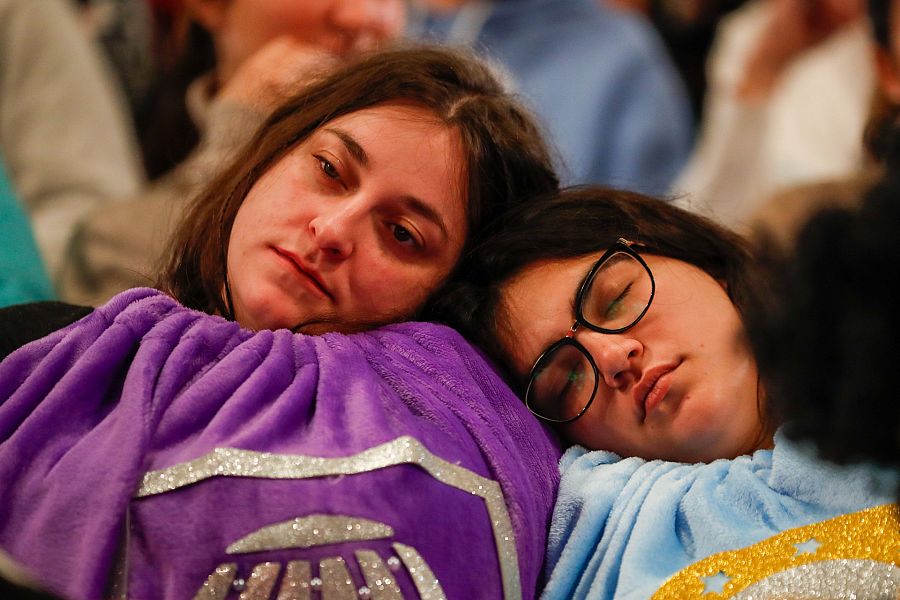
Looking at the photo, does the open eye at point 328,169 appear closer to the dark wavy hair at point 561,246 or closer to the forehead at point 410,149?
the forehead at point 410,149

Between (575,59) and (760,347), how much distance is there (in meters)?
1.82

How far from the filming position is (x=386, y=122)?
1028 millimetres

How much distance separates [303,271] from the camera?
96 cm

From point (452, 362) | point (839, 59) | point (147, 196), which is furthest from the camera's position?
point (839, 59)

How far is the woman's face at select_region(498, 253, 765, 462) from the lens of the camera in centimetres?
93

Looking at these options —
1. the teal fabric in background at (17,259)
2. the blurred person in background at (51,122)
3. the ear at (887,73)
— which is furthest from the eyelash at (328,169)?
the ear at (887,73)

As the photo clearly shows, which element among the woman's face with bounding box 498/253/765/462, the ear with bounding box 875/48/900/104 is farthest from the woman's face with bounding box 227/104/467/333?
the ear with bounding box 875/48/900/104

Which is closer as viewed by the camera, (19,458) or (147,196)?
(19,458)

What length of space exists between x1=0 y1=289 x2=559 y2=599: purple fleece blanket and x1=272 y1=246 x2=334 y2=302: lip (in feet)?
0.28

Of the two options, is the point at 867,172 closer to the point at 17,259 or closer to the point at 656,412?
the point at 656,412

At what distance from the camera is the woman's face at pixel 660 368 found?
3.06 ft

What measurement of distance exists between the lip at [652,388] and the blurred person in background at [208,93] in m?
0.53

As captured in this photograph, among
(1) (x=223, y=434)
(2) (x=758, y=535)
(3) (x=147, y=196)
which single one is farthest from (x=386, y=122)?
(3) (x=147, y=196)

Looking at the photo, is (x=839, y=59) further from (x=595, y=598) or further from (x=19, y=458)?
(x=19, y=458)
